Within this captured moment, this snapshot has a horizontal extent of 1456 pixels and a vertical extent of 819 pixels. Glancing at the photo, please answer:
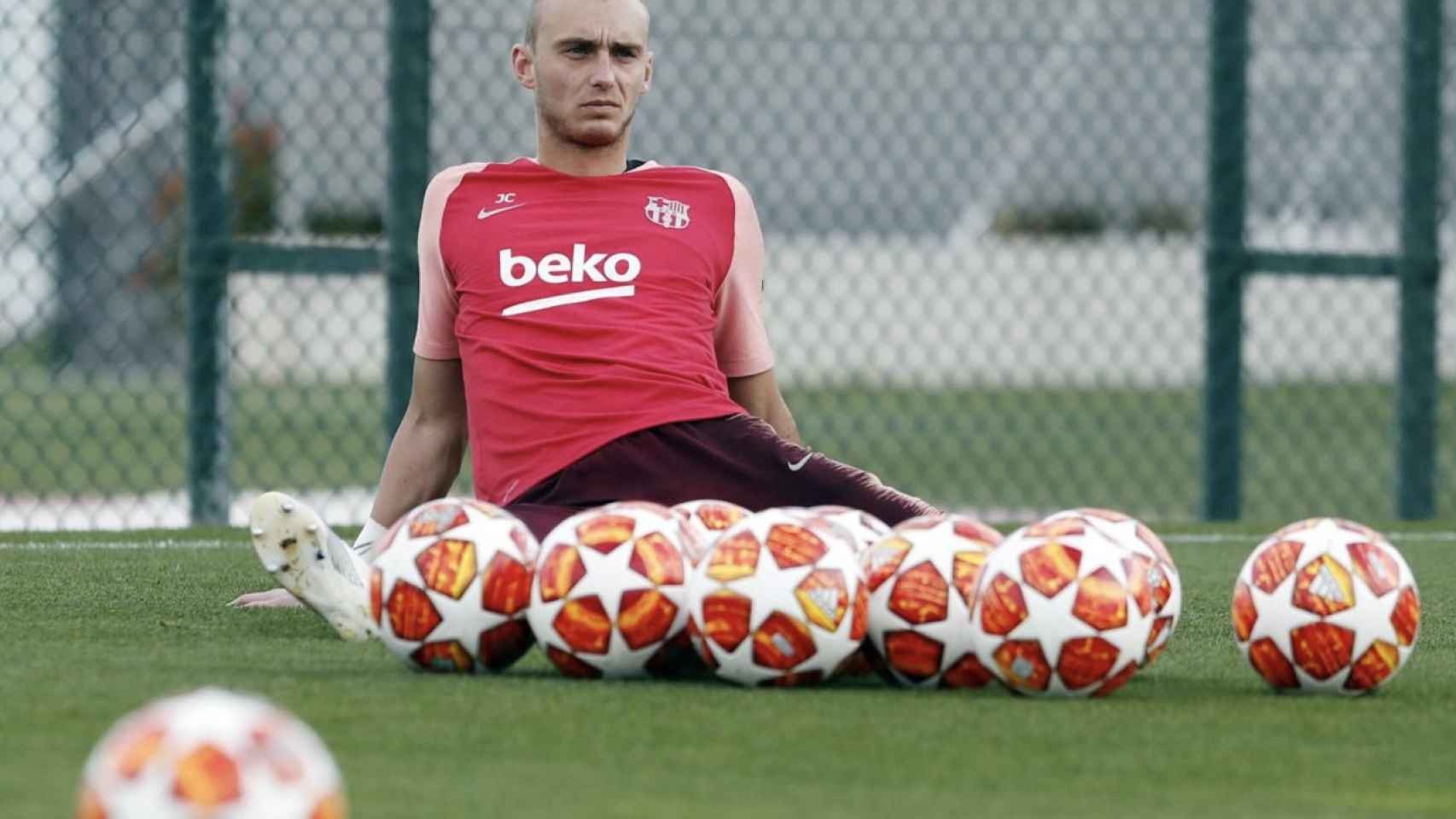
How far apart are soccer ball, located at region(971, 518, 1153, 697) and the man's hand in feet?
6.18

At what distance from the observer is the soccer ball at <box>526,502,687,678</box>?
4.10 metres

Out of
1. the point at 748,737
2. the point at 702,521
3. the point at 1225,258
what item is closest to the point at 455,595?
the point at 702,521

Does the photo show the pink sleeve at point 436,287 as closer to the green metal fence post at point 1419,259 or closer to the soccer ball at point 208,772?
the soccer ball at point 208,772

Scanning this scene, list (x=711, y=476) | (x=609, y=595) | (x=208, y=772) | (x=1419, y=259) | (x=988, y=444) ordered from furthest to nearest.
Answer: (x=988, y=444) < (x=1419, y=259) < (x=711, y=476) < (x=609, y=595) < (x=208, y=772)

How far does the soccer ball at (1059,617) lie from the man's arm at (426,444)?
6.18ft

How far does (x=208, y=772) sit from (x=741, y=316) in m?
3.38

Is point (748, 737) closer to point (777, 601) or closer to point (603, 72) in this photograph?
point (777, 601)

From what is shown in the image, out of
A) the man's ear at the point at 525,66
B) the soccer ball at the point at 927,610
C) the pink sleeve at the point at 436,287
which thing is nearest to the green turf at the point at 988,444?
the man's ear at the point at 525,66

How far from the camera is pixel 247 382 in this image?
23.9 metres

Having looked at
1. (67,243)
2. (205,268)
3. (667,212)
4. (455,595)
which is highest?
(667,212)

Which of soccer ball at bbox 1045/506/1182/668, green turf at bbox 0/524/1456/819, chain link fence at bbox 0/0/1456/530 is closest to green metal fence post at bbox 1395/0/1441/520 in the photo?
chain link fence at bbox 0/0/1456/530

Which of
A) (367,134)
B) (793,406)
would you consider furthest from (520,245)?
(793,406)

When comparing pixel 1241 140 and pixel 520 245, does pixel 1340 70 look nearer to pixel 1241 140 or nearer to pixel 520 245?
pixel 1241 140

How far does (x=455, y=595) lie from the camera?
419 centimetres
